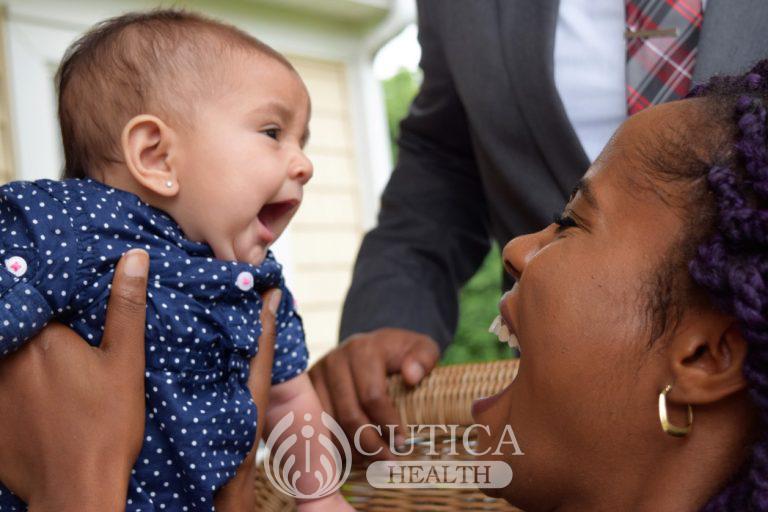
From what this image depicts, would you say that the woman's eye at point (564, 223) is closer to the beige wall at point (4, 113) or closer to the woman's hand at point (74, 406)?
the woman's hand at point (74, 406)

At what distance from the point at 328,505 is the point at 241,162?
0.62 meters

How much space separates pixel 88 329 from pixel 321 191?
321cm

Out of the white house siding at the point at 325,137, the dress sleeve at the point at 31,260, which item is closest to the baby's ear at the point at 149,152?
the dress sleeve at the point at 31,260

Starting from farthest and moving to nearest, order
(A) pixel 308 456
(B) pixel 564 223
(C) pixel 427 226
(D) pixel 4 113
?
1. (D) pixel 4 113
2. (C) pixel 427 226
3. (A) pixel 308 456
4. (B) pixel 564 223

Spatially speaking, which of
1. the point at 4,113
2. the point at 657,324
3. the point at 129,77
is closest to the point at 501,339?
the point at 657,324

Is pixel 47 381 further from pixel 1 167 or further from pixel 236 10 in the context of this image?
pixel 236 10

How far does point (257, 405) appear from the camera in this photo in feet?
4.25

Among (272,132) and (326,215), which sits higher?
(272,132)

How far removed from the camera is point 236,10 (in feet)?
12.9

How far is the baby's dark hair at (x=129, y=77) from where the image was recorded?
4.22 feet

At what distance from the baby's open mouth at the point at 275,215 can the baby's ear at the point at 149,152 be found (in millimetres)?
164

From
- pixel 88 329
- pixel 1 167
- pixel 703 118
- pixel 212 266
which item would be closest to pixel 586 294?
pixel 703 118

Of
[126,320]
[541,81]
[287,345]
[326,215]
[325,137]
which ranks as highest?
[541,81]

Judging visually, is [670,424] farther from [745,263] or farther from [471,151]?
[471,151]
